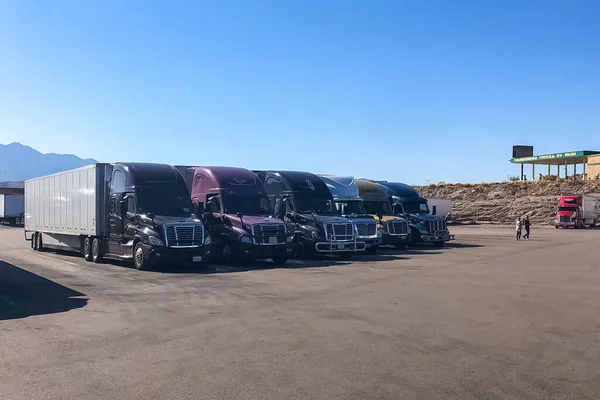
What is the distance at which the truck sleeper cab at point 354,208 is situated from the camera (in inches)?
975

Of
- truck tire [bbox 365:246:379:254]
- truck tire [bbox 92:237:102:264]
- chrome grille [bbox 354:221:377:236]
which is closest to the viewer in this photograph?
truck tire [bbox 92:237:102:264]

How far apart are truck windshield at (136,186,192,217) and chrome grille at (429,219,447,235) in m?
14.1

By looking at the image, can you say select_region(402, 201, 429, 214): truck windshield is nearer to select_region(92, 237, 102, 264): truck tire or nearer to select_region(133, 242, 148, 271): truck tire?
select_region(92, 237, 102, 264): truck tire

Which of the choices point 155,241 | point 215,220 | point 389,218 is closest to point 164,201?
point 155,241

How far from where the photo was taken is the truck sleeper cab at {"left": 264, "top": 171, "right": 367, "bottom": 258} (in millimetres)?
22234

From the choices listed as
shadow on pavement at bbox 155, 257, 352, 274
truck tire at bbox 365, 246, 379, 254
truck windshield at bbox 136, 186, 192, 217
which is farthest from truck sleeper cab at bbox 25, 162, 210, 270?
truck tire at bbox 365, 246, 379, 254

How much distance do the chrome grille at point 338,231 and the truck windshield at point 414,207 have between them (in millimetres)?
8637

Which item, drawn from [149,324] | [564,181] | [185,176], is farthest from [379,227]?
[564,181]

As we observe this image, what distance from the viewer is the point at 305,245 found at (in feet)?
73.6

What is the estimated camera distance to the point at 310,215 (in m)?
22.8

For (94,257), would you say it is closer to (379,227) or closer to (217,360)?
(379,227)

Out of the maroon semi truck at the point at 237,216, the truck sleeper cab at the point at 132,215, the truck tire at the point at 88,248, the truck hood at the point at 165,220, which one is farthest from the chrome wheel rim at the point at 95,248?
the maroon semi truck at the point at 237,216

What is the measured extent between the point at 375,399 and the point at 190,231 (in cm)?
1340

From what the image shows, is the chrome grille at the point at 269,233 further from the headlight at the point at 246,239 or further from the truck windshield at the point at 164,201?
the truck windshield at the point at 164,201
